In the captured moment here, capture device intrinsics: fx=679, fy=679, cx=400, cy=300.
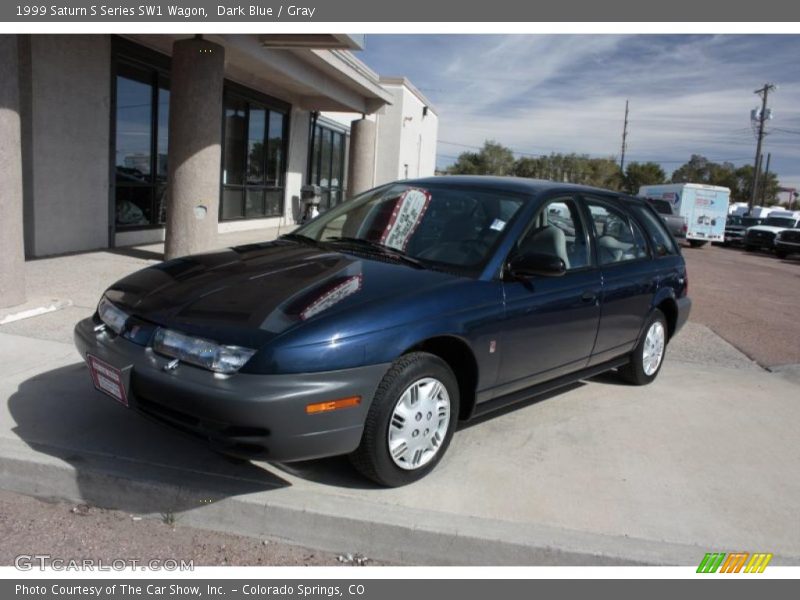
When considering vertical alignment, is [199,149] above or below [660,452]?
above

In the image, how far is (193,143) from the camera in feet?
29.7

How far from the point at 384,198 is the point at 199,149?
17.3 feet

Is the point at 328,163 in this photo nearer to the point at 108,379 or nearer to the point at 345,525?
the point at 108,379

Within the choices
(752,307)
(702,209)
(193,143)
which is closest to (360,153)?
(193,143)

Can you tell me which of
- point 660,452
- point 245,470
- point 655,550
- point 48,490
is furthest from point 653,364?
point 48,490

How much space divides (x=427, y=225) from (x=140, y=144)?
8.24m

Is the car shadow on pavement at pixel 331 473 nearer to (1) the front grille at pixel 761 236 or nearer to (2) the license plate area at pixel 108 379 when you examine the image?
(2) the license plate area at pixel 108 379

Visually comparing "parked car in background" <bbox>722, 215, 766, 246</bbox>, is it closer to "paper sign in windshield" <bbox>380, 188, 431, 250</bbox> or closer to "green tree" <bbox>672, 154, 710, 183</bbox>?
"paper sign in windshield" <bbox>380, 188, 431, 250</bbox>

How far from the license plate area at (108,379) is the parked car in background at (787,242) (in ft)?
92.0

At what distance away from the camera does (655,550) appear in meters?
3.07

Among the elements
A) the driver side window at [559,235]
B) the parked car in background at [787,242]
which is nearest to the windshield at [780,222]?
the parked car in background at [787,242]

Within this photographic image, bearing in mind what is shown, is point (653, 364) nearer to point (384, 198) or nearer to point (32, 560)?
point (384, 198)

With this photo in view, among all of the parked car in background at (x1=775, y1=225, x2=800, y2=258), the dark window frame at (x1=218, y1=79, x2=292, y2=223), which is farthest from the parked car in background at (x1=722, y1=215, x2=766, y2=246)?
the dark window frame at (x1=218, y1=79, x2=292, y2=223)

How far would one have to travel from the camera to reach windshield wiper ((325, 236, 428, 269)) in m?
3.86
